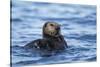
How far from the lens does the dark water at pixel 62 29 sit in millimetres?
2150

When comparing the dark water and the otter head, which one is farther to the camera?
the otter head

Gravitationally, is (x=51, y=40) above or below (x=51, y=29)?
below

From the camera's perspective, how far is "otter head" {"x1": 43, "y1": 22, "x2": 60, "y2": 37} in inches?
88.7

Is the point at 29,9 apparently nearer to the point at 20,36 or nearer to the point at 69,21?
the point at 20,36

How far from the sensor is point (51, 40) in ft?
7.48

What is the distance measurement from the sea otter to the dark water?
0.05 m

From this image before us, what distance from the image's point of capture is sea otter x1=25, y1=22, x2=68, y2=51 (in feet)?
7.31

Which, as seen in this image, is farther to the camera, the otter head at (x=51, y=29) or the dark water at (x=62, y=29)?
the otter head at (x=51, y=29)

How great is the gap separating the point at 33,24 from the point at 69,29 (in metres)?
0.43

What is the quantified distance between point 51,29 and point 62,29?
0.13 metres

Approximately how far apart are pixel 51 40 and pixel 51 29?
0.12 meters

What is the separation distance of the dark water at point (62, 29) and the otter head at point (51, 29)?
0.15ft

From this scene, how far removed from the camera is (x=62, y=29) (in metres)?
2.32
